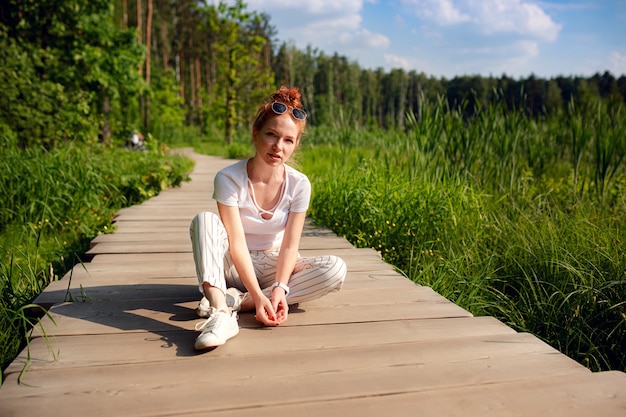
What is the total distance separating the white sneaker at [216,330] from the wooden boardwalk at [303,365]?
4 cm

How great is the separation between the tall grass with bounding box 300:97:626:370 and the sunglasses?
1151 mm

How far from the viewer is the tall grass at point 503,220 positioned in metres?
2.31

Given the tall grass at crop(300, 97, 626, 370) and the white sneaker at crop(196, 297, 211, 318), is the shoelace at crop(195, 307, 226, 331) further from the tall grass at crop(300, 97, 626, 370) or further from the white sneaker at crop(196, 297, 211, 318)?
the tall grass at crop(300, 97, 626, 370)

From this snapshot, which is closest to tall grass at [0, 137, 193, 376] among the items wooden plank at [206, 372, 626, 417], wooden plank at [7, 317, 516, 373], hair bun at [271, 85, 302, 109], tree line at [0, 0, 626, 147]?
tree line at [0, 0, 626, 147]

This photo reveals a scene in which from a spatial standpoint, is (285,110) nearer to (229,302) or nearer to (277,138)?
(277,138)

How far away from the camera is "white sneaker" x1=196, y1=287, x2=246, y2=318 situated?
1.88 metres

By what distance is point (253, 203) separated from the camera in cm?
201

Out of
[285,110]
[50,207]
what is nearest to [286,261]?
[285,110]

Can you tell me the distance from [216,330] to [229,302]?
0.34 meters

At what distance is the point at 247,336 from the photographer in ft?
5.72

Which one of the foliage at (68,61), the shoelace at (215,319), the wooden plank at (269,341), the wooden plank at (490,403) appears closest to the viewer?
the wooden plank at (490,403)

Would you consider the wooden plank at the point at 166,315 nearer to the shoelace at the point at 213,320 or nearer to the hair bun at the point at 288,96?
the shoelace at the point at 213,320

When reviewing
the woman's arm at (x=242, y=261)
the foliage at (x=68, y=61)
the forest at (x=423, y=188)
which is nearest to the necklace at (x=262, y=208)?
the woman's arm at (x=242, y=261)

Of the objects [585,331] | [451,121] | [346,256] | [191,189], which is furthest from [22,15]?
[585,331]
